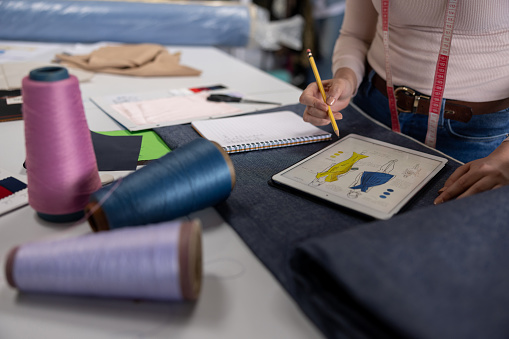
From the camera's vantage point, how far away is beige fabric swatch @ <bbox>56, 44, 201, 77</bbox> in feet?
4.65

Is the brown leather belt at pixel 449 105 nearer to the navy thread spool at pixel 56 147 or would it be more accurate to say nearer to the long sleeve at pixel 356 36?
the long sleeve at pixel 356 36

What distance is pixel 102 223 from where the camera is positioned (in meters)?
0.52

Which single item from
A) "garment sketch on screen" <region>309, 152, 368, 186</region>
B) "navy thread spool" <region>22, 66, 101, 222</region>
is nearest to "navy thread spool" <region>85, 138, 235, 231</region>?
"navy thread spool" <region>22, 66, 101, 222</region>

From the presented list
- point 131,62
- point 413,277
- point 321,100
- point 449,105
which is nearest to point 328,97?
point 321,100

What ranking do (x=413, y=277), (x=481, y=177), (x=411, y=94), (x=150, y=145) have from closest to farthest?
(x=413, y=277)
(x=481, y=177)
(x=150, y=145)
(x=411, y=94)

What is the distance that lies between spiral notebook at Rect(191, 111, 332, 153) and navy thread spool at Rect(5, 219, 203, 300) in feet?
1.30

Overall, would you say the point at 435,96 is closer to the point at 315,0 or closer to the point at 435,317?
Answer: the point at 435,317

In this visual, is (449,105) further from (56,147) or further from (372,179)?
(56,147)

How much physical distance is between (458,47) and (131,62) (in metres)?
1.06

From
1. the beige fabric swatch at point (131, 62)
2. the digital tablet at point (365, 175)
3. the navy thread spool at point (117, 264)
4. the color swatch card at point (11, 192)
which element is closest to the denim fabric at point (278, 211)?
the digital tablet at point (365, 175)

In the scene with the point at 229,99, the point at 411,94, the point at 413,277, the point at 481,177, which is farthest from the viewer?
the point at 229,99

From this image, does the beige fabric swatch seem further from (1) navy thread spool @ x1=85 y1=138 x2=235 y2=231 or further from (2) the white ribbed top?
(1) navy thread spool @ x1=85 y1=138 x2=235 y2=231

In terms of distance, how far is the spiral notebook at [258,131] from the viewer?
83cm

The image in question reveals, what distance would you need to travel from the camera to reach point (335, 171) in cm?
71
